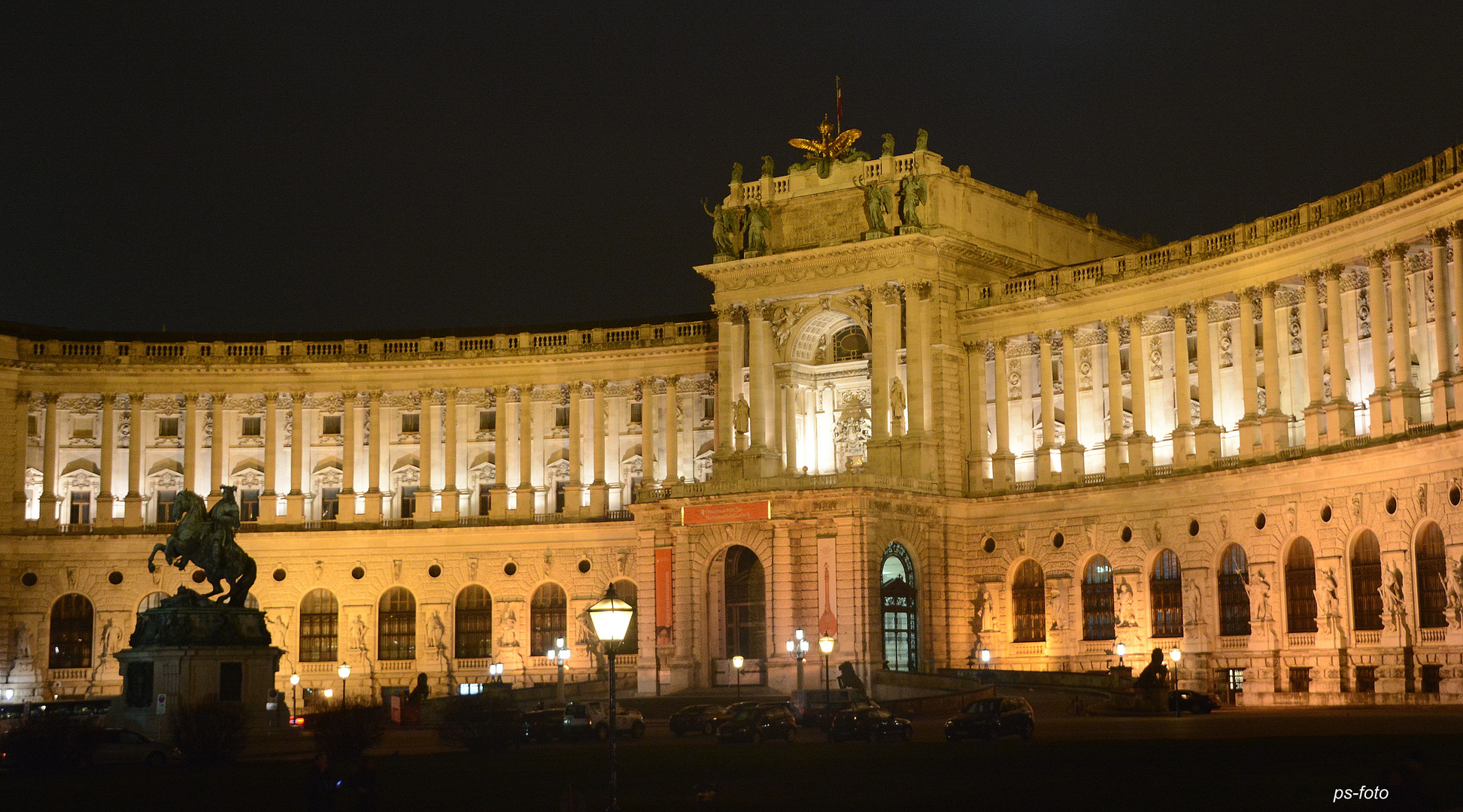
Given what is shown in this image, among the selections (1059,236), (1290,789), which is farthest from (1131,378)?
(1290,789)

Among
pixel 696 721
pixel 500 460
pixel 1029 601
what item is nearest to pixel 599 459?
pixel 500 460

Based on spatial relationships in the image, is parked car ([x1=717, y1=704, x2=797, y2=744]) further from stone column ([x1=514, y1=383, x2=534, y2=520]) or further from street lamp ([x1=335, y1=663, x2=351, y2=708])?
stone column ([x1=514, y1=383, x2=534, y2=520])

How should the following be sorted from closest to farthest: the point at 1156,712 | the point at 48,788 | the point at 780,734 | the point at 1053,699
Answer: the point at 48,788
the point at 780,734
the point at 1156,712
the point at 1053,699

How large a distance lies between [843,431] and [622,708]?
26959mm

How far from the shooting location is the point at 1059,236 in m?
90.4

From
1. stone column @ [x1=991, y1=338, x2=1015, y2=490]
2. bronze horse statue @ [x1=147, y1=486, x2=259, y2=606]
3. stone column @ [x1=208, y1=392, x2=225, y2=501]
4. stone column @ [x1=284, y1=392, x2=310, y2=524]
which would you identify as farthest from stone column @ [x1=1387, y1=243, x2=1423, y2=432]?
stone column @ [x1=208, y1=392, x2=225, y2=501]

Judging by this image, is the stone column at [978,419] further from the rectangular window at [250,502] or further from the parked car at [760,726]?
the rectangular window at [250,502]

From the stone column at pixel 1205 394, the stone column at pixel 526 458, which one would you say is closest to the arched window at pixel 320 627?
the stone column at pixel 526 458

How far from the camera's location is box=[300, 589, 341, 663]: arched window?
91812mm

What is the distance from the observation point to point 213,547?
5828 centimetres

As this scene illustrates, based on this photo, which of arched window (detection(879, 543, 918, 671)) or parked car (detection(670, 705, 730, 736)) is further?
arched window (detection(879, 543, 918, 671))

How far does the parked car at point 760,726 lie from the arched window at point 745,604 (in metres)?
23.8

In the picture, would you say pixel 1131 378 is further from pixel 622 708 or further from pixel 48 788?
pixel 48 788

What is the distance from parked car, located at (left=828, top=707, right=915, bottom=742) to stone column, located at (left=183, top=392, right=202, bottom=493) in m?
49.0
